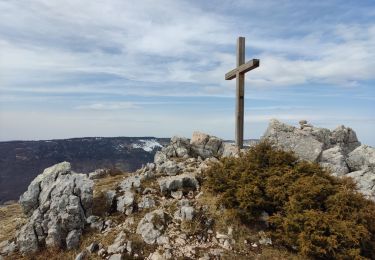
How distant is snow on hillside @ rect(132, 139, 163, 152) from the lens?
18340cm

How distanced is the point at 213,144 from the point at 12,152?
183790 millimetres

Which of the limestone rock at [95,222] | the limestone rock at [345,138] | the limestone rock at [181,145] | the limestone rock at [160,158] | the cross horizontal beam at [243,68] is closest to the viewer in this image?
the limestone rock at [95,222]

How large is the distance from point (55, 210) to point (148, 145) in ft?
579

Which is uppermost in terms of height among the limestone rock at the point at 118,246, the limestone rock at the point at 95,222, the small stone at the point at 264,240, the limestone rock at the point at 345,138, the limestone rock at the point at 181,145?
the limestone rock at the point at 345,138

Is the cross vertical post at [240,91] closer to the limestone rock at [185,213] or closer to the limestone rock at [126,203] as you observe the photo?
the limestone rock at [185,213]

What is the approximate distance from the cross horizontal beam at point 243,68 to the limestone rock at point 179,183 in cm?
586

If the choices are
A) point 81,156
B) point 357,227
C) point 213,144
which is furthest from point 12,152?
point 357,227

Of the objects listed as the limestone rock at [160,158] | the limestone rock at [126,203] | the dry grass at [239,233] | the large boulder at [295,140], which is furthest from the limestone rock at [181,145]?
the dry grass at [239,233]

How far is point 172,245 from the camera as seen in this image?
475 inches

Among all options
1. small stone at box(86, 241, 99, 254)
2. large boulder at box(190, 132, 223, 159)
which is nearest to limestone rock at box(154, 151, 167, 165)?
large boulder at box(190, 132, 223, 159)

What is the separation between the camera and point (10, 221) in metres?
17.4

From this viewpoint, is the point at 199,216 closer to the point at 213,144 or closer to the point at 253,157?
the point at 253,157

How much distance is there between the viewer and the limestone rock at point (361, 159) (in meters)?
17.9

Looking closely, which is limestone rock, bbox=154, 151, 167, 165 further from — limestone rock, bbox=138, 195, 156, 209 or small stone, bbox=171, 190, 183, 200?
limestone rock, bbox=138, 195, 156, 209
